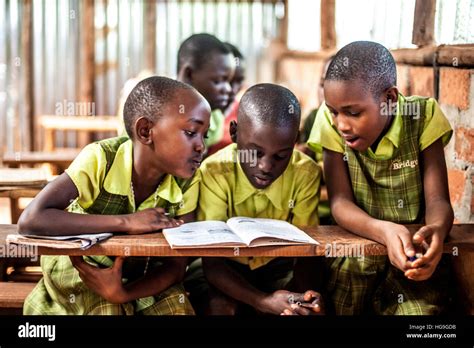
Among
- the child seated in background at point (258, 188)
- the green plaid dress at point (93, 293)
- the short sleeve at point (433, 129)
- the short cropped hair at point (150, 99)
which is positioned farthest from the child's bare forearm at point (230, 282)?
the short sleeve at point (433, 129)

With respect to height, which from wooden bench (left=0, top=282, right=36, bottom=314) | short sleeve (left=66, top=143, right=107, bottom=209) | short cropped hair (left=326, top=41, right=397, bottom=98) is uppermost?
short cropped hair (left=326, top=41, right=397, bottom=98)

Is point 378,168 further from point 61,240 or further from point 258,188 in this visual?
point 61,240

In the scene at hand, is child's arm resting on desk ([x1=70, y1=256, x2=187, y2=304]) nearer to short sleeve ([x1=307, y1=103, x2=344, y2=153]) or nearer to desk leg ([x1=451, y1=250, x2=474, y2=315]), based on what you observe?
short sleeve ([x1=307, y1=103, x2=344, y2=153])

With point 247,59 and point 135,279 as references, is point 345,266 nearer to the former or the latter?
point 135,279

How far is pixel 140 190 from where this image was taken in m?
Answer: 2.55

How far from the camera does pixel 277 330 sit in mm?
2348

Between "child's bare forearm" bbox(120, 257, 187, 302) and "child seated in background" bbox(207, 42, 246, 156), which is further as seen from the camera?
"child seated in background" bbox(207, 42, 246, 156)

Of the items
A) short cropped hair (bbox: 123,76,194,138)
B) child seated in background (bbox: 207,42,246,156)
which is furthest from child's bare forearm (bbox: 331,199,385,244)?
child seated in background (bbox: 207,42,246,156)

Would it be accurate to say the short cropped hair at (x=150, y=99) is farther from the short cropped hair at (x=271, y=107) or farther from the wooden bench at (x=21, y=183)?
the wooden bench at (x=21, y=183)

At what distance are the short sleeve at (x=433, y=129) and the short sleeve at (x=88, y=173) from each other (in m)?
1.12

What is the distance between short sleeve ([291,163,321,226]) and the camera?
2.68 m

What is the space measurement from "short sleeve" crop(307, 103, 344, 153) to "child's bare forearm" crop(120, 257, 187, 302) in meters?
0.65

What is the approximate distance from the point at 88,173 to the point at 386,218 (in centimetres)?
107

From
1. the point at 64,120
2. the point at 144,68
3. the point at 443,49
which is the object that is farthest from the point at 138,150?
the point at 144,68
